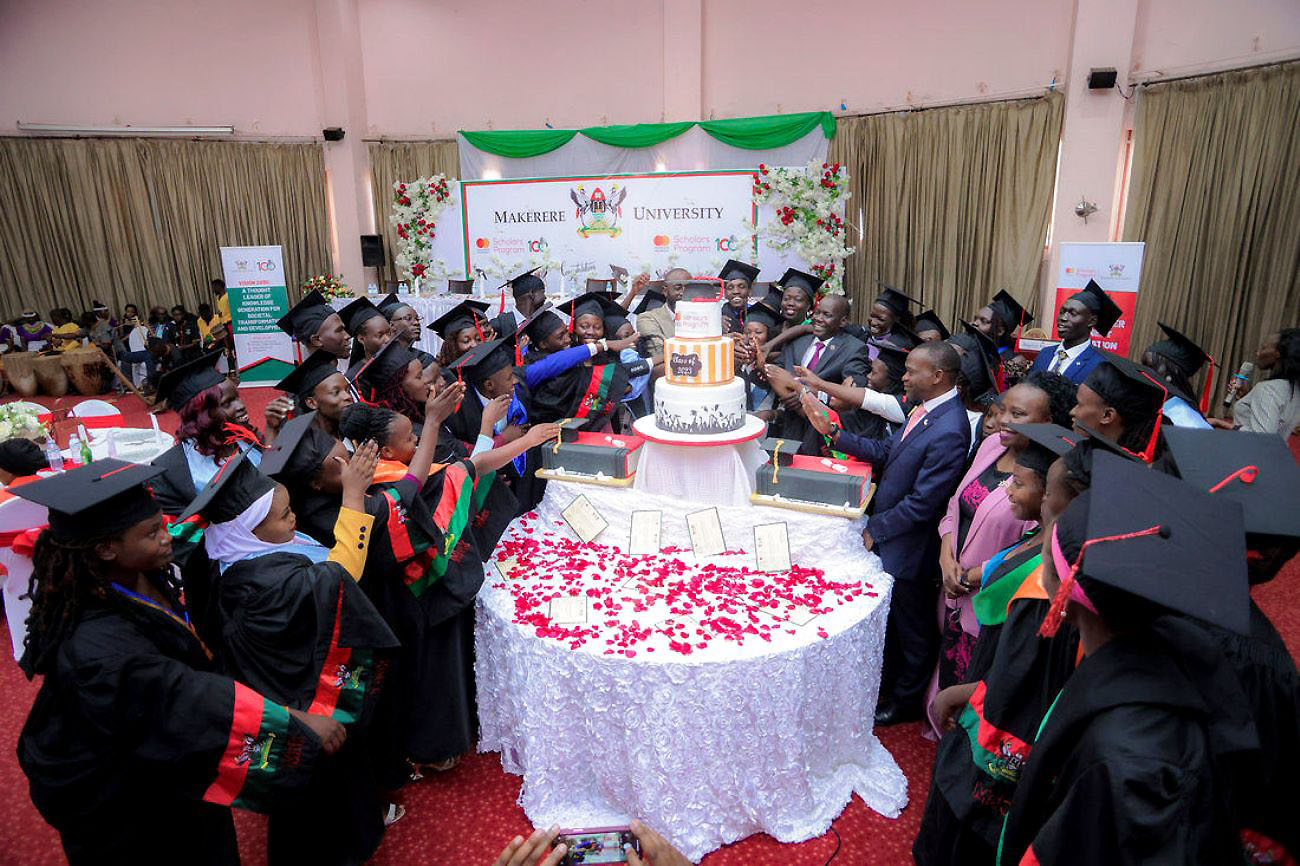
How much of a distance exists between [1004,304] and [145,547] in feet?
19.9

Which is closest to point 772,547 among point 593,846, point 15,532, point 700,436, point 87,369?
point 700,436

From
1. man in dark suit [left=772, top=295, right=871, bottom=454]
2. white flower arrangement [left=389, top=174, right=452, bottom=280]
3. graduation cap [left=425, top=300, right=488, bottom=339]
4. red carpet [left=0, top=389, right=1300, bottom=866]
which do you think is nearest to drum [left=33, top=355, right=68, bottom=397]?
white flower arrangement [left=389, top=174, right=452, bottom=280]

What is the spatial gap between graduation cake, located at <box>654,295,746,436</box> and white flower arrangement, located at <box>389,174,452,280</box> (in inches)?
298

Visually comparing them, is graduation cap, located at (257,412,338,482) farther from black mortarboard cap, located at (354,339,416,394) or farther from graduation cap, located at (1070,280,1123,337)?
graduation cap, located at (1070,280,1123,337)

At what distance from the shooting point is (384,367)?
373 centimetres

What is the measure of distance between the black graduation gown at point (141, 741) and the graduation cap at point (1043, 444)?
2363 millimetres

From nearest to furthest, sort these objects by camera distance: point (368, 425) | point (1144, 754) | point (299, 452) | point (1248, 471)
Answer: point (1144, 754) → point (1248, 471) → point (299, 452) → point (368, 425)

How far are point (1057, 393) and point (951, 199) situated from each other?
7195mm

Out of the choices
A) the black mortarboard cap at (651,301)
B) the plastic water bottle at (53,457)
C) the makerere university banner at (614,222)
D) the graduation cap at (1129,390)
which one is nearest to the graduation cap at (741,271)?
the black mortarboard cap at (651,301)

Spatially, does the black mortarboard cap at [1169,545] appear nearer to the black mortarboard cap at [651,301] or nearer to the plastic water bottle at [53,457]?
the plastic water bottle at [53,457]

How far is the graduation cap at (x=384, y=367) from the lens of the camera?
3.73m

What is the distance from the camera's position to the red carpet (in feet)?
9.04

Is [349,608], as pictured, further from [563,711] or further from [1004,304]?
[1004,304]

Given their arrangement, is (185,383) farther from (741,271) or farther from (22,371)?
(22,371)
